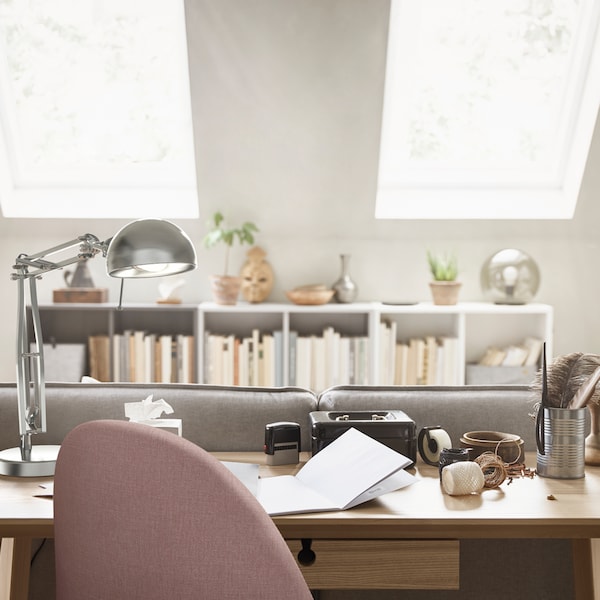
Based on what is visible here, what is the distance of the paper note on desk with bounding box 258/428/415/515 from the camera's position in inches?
67.2

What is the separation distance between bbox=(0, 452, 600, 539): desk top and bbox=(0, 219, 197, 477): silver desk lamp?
22cm

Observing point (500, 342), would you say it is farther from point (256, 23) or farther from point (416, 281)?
point (256, 23)

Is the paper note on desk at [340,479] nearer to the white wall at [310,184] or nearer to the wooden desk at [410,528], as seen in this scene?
the wooden desk at [410,528]

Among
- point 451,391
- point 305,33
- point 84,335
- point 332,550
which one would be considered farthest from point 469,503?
point 84,335

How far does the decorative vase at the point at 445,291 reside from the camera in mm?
4449

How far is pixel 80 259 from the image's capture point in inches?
→ 77.3

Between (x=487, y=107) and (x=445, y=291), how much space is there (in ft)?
3.37

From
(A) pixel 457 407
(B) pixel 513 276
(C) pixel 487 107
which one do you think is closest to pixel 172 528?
(A) pixel 457 407

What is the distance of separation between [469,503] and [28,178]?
3701 millimetres

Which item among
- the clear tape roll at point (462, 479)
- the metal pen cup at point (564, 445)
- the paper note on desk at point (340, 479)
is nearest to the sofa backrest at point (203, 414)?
the paper note on desk at point (340, 479)

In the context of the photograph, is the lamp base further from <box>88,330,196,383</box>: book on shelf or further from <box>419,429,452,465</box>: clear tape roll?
<box>88,330,196,383</box>: book on shelf

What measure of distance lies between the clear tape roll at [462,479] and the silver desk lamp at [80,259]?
0.78 m

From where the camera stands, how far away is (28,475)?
1.95 metres

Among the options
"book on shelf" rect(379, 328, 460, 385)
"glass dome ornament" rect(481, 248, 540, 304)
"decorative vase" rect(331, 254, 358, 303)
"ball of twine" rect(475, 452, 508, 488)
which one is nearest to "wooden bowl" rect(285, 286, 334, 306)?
"decorative vase" rect(331, 254, 358, 303)
